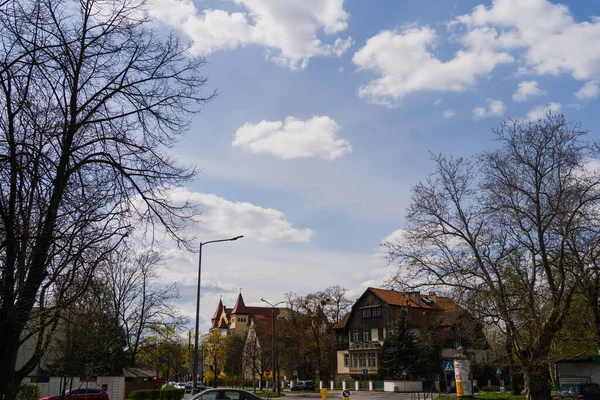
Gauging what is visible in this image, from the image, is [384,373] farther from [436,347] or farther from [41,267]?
[41,267]

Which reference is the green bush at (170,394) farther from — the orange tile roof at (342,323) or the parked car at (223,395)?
the orange tile roof at (342,323)

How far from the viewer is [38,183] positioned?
31.1 ft

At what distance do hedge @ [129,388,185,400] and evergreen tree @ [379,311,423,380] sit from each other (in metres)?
34.5

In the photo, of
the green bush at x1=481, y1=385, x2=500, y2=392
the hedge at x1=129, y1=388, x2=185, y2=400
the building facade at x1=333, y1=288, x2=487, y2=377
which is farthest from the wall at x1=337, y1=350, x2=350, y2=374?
the hedge at x1=129, y1=388, x2=185, y2=400

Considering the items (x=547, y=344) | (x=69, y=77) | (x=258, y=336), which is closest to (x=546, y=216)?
(x=547, y=344)

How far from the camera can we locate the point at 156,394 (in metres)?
37.1

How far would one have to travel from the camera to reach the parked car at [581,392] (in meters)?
31.3

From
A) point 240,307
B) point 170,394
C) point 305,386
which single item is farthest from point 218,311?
point 170,394

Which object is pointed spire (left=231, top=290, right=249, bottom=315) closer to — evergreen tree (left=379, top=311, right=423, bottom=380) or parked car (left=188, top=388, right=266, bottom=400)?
evergreen tree (left=379, top=311, right=423, bottom=380)

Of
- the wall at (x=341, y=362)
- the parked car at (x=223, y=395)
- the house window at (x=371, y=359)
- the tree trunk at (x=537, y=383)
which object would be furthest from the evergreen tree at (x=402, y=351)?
the parked car at (x=223, y=395)

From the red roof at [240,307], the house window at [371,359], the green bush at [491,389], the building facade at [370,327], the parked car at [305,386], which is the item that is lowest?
the parked car at [305,386]

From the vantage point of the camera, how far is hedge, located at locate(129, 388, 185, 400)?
3516 cm

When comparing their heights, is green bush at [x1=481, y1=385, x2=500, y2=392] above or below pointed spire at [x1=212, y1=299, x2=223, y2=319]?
below

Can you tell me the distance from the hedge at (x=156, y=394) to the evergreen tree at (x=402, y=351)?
113ft
